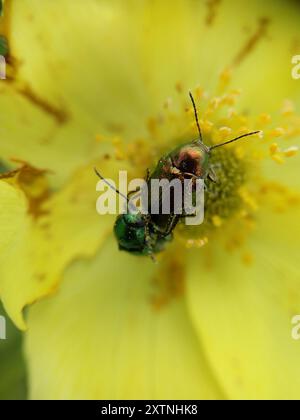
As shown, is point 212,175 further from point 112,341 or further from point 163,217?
point 112,341

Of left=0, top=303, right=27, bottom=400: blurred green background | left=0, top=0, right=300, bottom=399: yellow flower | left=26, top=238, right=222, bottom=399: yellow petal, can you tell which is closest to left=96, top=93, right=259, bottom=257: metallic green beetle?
left=0, top=0, right=300, bottom=399: yellow flower

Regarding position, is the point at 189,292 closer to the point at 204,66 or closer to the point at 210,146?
the point at 210,146

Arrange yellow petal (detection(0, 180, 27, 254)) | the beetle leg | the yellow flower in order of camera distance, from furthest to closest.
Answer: the yellow flower < the beetle leg < yellow petal (detection(0, 180, 27, 254))

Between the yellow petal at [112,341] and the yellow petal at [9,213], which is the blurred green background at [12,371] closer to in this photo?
the yellow petal at [112,341]

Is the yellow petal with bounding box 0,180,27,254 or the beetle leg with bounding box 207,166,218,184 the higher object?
the beetle leg with bounding box 207,166,218,184

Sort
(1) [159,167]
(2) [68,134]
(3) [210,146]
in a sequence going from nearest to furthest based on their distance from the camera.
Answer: (1) [159,167] < (3) [210,146] < (2) [68,134]

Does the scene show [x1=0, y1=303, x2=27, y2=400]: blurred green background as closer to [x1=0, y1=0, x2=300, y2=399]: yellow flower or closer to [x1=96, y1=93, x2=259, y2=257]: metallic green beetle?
[x1=0, y1=0, x2=300, y2=399]: yellow flower
